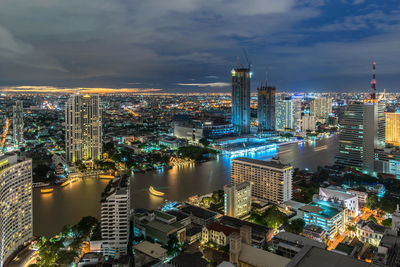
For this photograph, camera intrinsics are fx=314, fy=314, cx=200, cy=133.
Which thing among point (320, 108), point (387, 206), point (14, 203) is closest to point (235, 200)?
point (387, 206)

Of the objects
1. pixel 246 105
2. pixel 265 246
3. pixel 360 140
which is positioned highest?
pixel 246 105

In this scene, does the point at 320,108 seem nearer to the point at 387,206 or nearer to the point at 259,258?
the point at 387,206

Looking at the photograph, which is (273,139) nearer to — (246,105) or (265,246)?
(246,105)

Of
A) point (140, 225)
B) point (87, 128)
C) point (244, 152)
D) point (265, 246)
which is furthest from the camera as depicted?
point (244, 152)

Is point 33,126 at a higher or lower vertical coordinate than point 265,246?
higher

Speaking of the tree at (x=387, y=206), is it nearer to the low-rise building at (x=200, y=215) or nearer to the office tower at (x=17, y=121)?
the low-rise building at (x=200, y=215)

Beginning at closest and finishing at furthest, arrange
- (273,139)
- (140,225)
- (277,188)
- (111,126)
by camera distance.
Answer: (140,225) < (277,188) < (273,139) < (111,126)

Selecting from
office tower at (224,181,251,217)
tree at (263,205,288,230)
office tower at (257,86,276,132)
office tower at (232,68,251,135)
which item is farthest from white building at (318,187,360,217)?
office tower at (257,86,276,132)

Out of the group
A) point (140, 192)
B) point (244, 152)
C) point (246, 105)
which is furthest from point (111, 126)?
point (140, 192)

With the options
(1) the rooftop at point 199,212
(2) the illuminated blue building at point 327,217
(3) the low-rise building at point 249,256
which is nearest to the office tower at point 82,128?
(1) the rooftop at point 199,212
